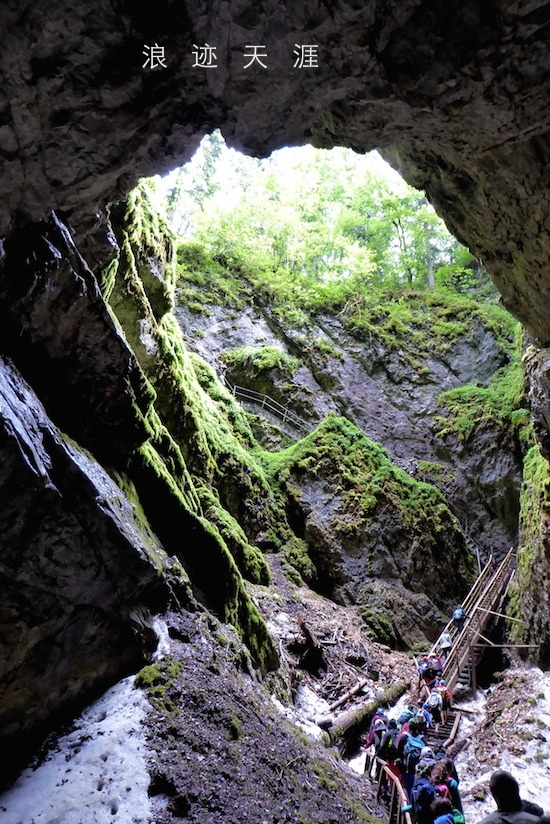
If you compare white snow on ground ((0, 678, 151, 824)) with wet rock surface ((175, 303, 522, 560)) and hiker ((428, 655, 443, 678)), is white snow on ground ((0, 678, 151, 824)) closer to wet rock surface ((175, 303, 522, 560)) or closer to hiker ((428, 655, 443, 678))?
hiker ((428, 655, 443, 678))

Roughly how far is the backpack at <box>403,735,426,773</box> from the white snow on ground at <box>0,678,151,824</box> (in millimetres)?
4131

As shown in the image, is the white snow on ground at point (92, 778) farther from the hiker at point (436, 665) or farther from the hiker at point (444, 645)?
the hiker at point (444, 645)

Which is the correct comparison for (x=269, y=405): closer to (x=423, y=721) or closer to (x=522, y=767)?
(x=423, y=721)

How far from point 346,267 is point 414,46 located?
2020 centimetres

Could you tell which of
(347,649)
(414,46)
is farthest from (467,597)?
(414,46)

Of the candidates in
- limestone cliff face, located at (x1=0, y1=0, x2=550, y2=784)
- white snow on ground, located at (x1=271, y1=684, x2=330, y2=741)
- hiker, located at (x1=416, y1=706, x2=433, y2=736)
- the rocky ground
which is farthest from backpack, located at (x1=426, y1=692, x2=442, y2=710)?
limestone cliff face, located at (x1=0, y1=0, x2=550, y2=784)

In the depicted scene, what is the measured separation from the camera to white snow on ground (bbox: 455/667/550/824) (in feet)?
22.7

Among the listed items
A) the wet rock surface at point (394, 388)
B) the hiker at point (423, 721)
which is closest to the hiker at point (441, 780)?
the hiker at point (423, 721)

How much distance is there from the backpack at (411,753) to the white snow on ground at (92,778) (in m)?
4.13

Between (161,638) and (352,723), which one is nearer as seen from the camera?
(161,638)

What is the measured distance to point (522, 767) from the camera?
7.45 metres

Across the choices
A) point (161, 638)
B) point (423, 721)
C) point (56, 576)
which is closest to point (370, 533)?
point (423, 721)

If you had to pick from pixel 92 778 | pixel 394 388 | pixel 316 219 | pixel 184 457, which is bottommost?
pixel 92 778

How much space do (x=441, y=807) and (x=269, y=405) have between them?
1442 centimetres
